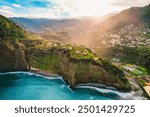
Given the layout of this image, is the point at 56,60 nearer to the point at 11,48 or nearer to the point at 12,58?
the point at 12,58

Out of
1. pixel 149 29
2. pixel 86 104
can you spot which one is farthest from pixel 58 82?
pixel 149 29

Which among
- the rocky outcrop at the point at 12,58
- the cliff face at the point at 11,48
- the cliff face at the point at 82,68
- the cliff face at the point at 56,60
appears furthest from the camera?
the cliff face at the point at 11,48

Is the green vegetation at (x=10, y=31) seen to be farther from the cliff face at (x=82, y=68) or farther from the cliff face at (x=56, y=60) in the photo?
the cliff face at (x=82, y=68)

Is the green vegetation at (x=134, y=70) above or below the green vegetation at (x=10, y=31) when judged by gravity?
below

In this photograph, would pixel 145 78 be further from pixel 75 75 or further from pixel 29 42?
pixel 29 42

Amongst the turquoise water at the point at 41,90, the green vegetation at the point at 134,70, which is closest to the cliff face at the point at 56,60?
the turquoise water at the point at 41,90

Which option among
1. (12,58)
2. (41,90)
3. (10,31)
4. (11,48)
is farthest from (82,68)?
(10,31)

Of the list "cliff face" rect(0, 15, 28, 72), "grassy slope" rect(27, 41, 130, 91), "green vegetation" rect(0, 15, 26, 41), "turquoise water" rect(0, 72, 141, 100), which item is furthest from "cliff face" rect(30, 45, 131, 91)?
"green vegetation" rect(0, 15, 26, 41)
